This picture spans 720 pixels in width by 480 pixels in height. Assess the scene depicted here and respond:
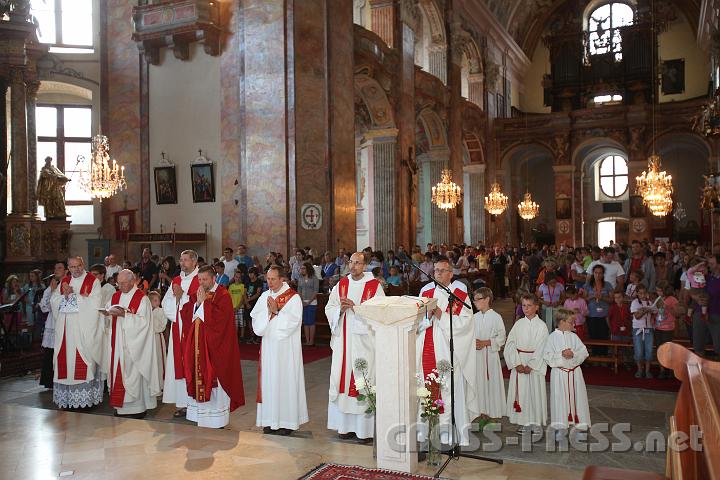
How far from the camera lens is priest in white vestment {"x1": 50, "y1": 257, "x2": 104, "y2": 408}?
7.73 m

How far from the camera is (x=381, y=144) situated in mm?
20781

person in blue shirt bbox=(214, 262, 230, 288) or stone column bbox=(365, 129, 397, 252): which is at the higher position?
stone column bbox=(365, 129, 397, 252)

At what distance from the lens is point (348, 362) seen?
649 cm

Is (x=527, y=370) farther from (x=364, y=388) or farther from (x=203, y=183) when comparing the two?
(x=203, y=183)

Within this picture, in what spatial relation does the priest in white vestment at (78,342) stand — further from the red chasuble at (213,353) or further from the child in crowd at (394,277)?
the child in crowd at (394,277)

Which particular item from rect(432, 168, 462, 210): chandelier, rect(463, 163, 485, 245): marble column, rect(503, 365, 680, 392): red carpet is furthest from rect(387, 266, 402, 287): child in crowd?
rect(463, 163, 485, 245): marble column

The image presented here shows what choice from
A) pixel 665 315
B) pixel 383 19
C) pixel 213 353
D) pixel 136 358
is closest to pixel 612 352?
pixel 665 315

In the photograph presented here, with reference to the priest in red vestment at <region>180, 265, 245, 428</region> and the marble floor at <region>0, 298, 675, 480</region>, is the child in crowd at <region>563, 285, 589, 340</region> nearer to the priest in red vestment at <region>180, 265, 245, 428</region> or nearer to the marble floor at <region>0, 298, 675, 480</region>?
the marble floor at <region>0, 298, 675, 480</region>

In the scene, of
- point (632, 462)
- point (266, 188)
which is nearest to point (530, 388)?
point (632, 462)

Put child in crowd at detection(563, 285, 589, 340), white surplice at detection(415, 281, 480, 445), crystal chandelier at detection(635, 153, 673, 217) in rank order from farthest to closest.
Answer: crystal chandelier at detection(635, 153, 673, 217) < child in crowd at detection(563, 285, 589, 340) < white surplice at detection(415, 281, 480, 445)

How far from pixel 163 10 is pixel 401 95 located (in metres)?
7.38

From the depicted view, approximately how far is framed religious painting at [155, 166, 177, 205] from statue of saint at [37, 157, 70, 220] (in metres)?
2.36

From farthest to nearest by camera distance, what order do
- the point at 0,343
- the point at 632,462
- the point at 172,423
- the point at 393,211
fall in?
the point at 393,211 → the point at 0,343 → the point at 172,423 → the point at 632,462

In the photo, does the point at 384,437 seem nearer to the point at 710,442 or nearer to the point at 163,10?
the point at 710,442
